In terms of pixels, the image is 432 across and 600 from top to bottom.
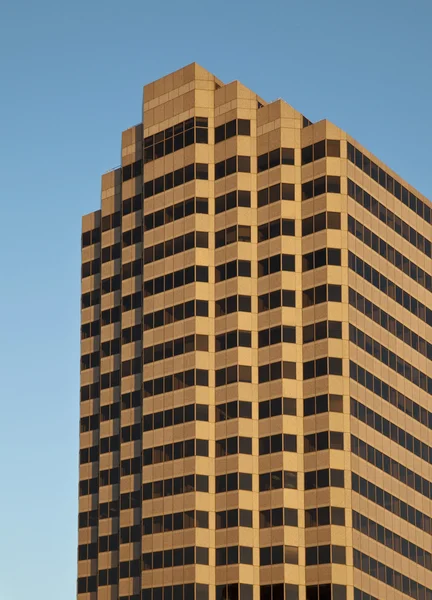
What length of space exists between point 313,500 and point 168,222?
3706cm

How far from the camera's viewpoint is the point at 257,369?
490 feet

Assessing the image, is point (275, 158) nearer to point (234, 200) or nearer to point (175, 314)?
point (234, 200)

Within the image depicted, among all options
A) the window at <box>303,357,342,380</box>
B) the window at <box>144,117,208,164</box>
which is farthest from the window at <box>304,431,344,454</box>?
the window at <box>144,117,208,164</box>

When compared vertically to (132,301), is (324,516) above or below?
below

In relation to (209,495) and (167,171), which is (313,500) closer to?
(209,495)

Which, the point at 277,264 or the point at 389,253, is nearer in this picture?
the point at 277,264

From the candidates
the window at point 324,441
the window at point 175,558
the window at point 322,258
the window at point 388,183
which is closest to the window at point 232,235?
the window at point 322,258

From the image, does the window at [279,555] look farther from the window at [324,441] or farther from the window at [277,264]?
the window at [277,264]

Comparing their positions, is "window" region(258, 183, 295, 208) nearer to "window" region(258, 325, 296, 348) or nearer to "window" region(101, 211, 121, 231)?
"window" region(258, 325, 296, 348)

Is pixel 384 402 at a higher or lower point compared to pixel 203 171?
lower

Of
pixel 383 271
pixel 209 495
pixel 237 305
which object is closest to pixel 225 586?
pixel 209 495

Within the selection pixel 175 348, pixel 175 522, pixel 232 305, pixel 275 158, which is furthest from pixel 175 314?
Result: pixel 175 522

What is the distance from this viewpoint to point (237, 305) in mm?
150250

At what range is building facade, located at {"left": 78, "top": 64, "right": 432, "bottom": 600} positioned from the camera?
143750 millimetres
